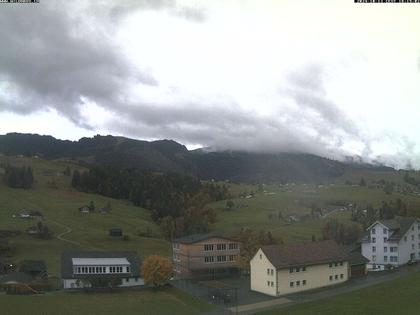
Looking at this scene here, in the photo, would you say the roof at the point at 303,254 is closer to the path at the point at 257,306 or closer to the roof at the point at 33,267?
the path at the point at 257,306

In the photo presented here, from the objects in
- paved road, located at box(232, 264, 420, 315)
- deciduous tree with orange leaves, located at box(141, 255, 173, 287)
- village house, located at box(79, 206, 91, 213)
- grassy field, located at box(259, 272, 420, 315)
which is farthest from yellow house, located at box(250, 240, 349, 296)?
village house, located at box(79, 206, 91, 213)

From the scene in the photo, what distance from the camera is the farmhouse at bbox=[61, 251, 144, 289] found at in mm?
80500

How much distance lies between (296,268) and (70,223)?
3662 inches

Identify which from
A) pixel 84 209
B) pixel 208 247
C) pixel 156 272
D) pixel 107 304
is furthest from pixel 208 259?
pixel 84 209

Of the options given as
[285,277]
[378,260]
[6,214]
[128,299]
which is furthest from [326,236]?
[6,214]

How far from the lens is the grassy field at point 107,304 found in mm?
62562

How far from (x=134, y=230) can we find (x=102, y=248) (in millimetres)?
25998

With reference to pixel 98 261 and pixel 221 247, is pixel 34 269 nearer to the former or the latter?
pixel 98 261

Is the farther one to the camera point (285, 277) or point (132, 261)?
point (132, 261)

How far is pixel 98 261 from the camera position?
86812 millimetres

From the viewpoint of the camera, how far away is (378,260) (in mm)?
93062

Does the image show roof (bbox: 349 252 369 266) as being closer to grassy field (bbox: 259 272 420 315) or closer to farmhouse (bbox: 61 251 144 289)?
grassy field (bbox: 259 272 420 315)

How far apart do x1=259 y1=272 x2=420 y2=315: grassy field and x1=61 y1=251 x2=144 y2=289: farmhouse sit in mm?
31070

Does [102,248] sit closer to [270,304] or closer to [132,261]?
A: [132,261]
